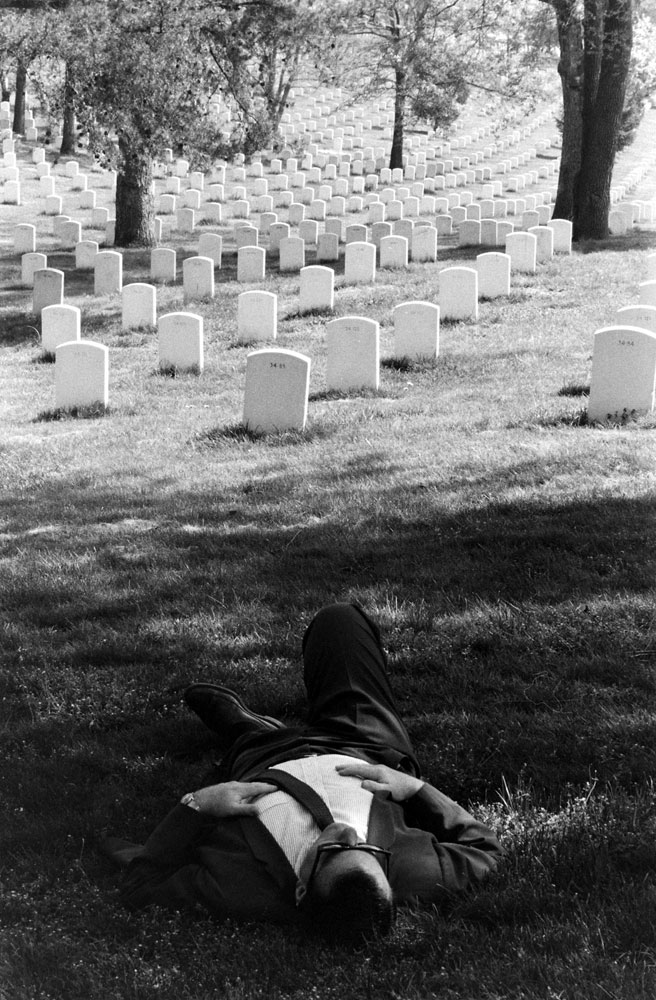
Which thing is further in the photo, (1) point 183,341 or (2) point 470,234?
(2) point 470,234

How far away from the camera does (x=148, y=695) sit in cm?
471

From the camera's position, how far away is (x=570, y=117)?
21.5 m

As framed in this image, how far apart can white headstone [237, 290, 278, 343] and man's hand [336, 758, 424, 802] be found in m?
10.9

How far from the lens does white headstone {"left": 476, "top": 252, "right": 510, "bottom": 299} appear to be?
1568 centimetres

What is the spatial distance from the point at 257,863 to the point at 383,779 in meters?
0.46

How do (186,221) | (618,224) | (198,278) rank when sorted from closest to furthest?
(198,278) < (618,224) < (186,221)

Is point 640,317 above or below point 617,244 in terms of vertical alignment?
below

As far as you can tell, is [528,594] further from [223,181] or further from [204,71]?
[223,181]

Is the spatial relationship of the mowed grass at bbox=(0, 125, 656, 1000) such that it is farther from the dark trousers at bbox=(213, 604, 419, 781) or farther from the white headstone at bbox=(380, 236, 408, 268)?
the white headstone at bbox=(380, 236, 408, 268)

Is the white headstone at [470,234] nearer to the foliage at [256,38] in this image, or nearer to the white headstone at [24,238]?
the foliage at [256,38]

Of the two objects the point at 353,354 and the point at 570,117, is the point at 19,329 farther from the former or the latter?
the point at 570,117

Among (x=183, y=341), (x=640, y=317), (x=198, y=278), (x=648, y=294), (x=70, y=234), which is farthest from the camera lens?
(x=70, y=234)

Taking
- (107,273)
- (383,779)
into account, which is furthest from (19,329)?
(383,779)

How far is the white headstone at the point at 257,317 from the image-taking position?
13750mm
